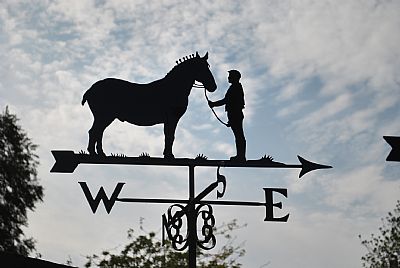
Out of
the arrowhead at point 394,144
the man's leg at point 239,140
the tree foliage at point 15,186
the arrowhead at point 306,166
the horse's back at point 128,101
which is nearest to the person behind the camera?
the arrowhead at point 394,144

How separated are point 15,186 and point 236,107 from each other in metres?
16.7

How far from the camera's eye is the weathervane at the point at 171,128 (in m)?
4.29

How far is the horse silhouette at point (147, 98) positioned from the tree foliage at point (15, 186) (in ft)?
49.1

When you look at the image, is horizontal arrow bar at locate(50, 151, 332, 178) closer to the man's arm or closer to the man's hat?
the man's arm

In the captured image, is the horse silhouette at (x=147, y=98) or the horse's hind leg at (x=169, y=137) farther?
the horse silhouette at (x=147, y=98)

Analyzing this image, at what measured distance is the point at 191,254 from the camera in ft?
12.8

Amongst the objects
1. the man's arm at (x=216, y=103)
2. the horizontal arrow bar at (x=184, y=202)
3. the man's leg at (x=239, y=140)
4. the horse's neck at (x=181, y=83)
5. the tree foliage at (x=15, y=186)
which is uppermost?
the tree foliage at (x=15, y=186)

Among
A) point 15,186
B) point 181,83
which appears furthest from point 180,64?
point 15,186

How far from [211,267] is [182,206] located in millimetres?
11508

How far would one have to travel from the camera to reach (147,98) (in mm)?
5062

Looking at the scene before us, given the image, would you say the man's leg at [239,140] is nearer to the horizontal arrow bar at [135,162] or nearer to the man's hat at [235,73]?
the horizontal arrow bar at [135,162]

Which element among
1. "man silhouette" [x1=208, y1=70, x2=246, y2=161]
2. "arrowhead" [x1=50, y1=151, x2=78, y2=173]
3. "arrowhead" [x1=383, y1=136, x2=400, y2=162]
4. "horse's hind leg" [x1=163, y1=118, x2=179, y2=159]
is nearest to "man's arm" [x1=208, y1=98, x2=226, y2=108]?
"man silhouette" [x1=208, y1=70, x2=246, y2=161]

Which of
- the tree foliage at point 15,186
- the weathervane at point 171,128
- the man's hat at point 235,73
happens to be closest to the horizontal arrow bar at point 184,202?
the weathervane at point 171,128

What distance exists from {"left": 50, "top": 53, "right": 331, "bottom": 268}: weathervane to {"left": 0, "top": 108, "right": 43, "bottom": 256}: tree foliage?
15.0 meters
